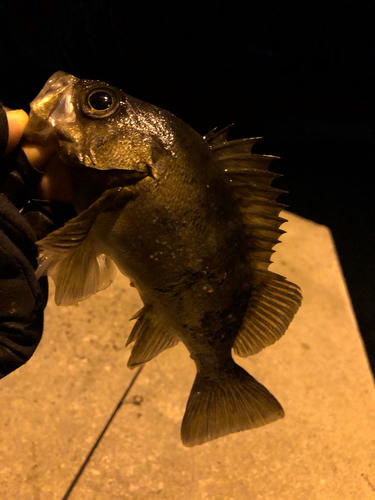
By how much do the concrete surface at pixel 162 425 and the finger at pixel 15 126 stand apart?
2.90 ft

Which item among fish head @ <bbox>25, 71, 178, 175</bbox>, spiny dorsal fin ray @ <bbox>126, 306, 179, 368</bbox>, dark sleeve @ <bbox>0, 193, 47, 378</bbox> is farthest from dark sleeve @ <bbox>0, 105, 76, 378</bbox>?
spiny dorsal fin ray @ <bbox>126, 306, 179, 368</bbox>

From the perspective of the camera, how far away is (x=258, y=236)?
760 mm

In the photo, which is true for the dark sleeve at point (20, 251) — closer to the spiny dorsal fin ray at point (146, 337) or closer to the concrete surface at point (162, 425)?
the spiny dorsal fin ray at point (146, 337)

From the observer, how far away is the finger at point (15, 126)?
26.8 inches

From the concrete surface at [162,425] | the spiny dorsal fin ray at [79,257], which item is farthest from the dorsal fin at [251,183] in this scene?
the concrete surface at [162,425]

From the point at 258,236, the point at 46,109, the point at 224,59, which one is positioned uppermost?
the point at 46,109

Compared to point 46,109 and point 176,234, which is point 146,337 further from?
point 46,109

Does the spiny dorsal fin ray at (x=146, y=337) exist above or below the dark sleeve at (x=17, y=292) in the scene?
below

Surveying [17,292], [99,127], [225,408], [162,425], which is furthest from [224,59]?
A: [162,425]

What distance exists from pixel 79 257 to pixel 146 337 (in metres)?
0.26

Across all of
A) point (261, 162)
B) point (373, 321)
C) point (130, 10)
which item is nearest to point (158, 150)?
point (261, 162)

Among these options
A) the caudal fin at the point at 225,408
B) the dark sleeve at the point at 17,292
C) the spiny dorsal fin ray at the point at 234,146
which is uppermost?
the spiny dorsal fin ray at the point at 234,146

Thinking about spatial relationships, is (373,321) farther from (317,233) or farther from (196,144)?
(196,144)

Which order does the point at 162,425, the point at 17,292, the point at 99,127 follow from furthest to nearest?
1. the point at 162,425
2. the point at 17,292
3. the point at 99,127
